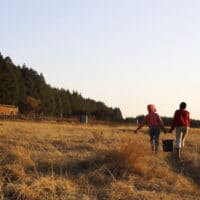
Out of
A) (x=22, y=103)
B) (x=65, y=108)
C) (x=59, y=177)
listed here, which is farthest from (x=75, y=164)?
(x=65, y=108)

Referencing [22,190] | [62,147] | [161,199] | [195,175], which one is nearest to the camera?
[22,190]

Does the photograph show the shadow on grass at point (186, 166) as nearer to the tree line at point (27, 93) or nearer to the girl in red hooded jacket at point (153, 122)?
the girl in red hooded jacket at point (153, 122)

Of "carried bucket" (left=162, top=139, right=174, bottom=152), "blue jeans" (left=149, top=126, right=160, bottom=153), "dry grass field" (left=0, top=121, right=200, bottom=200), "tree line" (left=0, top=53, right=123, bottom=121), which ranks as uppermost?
"tree line" (left=0, top=53, right=123, bottom=121)

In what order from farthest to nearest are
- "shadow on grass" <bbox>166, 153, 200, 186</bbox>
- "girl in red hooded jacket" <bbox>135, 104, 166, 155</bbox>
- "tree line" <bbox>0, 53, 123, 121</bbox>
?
1. "tree line" <bbox>0, 53, 123, 121</bbox>
2. "girl in red hooded jacket" <bbox>135, 104, 166, 155</bbox>
3. "shadow on grass" <bbox>166, 153, 200, 186</bbox>

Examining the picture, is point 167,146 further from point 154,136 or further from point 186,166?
point 186,166

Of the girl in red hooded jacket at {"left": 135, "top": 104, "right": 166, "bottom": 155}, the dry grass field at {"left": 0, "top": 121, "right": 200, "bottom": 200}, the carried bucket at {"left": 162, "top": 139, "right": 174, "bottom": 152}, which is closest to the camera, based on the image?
the dry grass field at {"left": 0, "top": 121, "right": 200, "bottom": 200}

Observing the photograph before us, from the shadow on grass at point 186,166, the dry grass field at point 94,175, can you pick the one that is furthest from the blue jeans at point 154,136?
the dry grass field at point 94,175

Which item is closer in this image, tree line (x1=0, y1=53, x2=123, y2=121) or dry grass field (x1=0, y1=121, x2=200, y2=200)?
dry grass field (x1=0, y1=121, x2=200, y2=200)

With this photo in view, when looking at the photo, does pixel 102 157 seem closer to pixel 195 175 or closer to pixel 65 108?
pixel 195 175

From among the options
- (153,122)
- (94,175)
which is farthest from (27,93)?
(94,175)

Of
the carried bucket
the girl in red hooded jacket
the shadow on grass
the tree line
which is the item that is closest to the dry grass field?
the shadow on grass

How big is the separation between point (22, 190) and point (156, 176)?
Answer: 360cm

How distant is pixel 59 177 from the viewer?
10305 mm

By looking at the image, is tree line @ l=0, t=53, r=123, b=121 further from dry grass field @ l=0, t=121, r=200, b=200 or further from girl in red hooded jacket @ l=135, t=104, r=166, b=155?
dry grass field @ l=0, t=121, r=200, b=200
